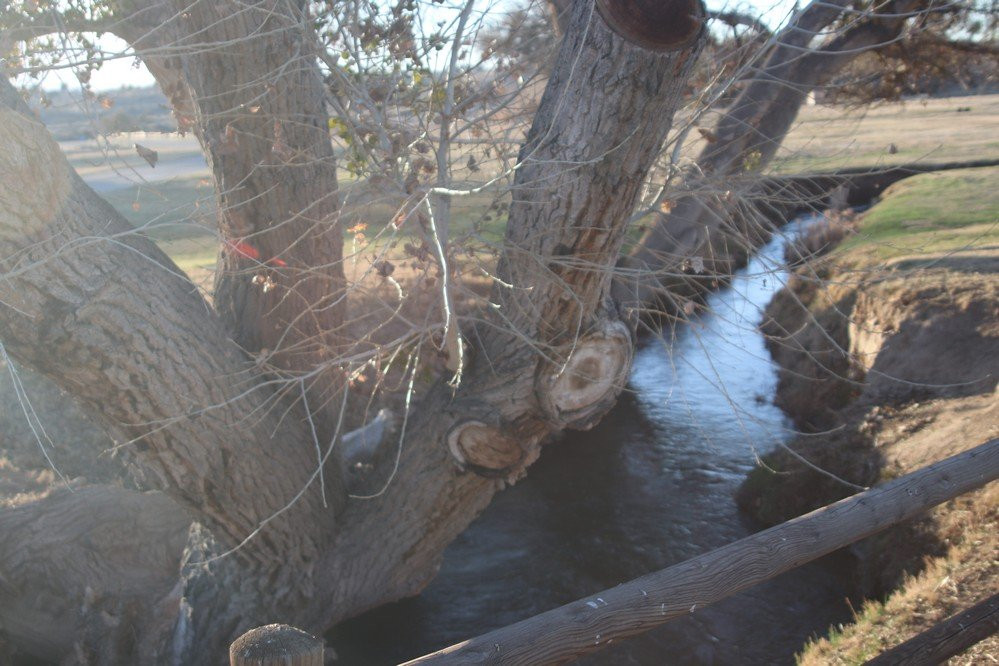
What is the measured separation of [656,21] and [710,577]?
2.32 metres

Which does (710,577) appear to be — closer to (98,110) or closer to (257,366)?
(257,366)

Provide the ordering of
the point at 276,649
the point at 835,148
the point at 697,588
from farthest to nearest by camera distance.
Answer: the point at 835,148
the point at 697,588
the point at 276,649

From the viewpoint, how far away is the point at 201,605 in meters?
5.21

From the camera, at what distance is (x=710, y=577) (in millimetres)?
2953

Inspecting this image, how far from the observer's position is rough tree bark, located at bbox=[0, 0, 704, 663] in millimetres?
3816

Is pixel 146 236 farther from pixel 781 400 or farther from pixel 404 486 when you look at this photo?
pixel 781 400

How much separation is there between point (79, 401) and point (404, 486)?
76.1 inches

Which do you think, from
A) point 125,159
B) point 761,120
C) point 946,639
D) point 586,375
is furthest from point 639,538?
point 125,159

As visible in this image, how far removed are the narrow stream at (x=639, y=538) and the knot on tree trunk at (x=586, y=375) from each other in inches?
15.6

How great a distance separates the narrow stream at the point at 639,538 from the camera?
5875 mm

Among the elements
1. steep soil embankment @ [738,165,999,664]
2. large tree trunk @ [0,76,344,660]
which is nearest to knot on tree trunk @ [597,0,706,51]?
steep soil embankment @ [738,165,999,664]

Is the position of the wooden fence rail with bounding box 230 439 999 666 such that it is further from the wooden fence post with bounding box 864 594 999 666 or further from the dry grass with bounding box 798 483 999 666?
the dry grass with bounding box 798 483 999 666

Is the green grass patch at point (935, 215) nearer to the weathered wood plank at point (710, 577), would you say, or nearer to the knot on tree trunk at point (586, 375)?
the knot on tree trunk at point (586, 375)

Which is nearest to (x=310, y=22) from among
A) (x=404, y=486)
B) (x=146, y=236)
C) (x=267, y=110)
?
(x=267, y=110)
